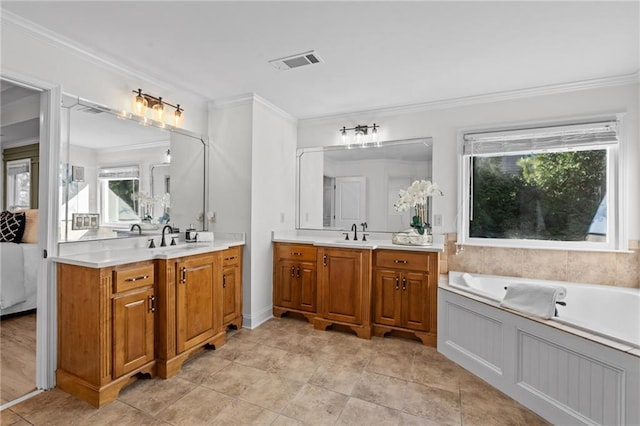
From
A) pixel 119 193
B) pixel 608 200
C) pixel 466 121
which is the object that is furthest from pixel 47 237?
pixel 608 200

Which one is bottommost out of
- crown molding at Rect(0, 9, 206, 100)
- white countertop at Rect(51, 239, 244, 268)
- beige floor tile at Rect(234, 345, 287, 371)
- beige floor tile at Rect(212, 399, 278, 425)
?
beige floor tile at Rect(212, 399, 278, 425)

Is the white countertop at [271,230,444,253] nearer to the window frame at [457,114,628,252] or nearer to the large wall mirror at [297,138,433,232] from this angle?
the large wall mirror at [297,138,433,232]

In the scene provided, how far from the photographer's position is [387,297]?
309 centimetres

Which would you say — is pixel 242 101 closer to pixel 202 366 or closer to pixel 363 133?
pixel 363 133

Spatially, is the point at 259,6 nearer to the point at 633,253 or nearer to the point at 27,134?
the point at 27,134

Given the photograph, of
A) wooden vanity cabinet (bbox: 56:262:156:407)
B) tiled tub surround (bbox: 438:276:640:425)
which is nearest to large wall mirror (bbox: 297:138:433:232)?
tiled tub surround (bbox: 438:276:640:425)

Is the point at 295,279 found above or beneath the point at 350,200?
beneath

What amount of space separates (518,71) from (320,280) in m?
2.68

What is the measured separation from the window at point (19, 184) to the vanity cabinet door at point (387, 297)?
381 centimetres

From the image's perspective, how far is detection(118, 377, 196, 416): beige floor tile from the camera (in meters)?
1.99

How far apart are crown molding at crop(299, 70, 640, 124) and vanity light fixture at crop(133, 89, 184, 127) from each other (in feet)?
5.44

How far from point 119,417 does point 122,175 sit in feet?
6.19

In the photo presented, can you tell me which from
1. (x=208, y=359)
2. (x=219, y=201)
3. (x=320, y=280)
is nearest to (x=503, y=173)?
(x=320, y=280)

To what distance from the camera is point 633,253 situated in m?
2.70
